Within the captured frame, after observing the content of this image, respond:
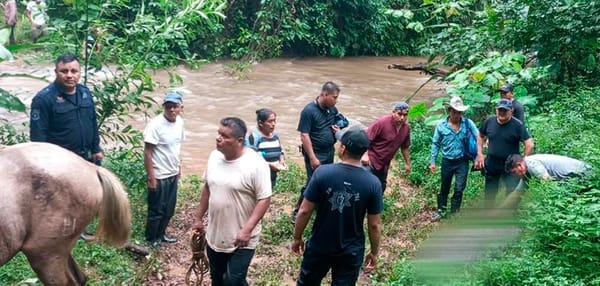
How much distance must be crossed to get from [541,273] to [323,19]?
17.7 meters

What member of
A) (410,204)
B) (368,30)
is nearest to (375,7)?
(368,30)

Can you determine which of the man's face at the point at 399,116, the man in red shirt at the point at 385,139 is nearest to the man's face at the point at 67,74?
the man in red shirt at the point at 385,139

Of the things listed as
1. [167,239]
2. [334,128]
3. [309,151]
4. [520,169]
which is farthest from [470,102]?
[167,239]

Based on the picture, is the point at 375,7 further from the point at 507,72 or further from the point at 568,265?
the point at 568,265

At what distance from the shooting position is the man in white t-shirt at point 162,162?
18.5 feet

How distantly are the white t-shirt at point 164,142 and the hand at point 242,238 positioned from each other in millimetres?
1815

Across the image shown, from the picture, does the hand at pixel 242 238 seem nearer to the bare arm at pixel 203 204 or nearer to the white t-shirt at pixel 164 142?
the bare arm at pixel 203 204

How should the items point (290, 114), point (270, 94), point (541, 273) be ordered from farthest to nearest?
point (270, 94)
point (290, 114)
point (541, 273)

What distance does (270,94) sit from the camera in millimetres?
15703

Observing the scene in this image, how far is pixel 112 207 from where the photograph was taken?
4656 mm

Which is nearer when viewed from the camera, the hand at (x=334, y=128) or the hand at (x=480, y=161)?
the hand at (x=334, y=128)

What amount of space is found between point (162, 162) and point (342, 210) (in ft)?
7.78

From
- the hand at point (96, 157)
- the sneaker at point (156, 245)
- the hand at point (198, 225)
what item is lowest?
the sneaker at point (156, 245)

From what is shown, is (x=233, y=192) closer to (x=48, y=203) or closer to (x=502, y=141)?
(x=48, y=203)
